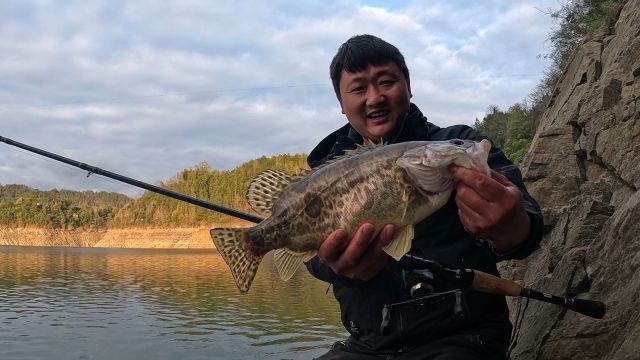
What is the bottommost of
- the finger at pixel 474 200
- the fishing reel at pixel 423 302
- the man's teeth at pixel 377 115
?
the fishing reel at pixel 423 302

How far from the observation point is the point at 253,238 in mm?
3846

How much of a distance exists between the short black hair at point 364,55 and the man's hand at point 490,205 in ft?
5.47

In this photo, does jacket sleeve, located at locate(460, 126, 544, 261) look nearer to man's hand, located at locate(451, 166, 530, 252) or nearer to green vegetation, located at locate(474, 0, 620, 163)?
man's hand, located at locate(451, 166, 530, 252)

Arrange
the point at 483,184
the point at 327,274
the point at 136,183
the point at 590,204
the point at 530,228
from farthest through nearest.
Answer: the point at 136,183 → the point at 590,204 → the point at 327,274 → the point at 530,228 → the point at 483,184

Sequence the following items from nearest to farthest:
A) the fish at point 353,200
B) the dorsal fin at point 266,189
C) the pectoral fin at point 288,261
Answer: the fish at point 353,200 < the pectoral fin at point 288,261 < the dorsal fin at point 266,189

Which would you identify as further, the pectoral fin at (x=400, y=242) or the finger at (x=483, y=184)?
the pectoral fin at (x=400, y=242)

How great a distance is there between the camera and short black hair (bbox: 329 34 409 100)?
445 cm

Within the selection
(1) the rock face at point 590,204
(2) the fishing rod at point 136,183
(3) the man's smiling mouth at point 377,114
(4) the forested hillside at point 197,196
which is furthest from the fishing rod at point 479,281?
(4) the forested hillside at point 197,196

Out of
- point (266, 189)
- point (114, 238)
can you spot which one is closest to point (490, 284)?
point (266, 189)

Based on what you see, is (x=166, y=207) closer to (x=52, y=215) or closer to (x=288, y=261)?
(x=52, y=215)

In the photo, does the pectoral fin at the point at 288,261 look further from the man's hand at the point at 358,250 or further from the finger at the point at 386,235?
the finger at the point at 386,235

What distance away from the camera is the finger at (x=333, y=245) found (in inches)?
133

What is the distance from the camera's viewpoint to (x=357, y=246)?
10.9ft

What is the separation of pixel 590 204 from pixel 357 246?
340 cm
